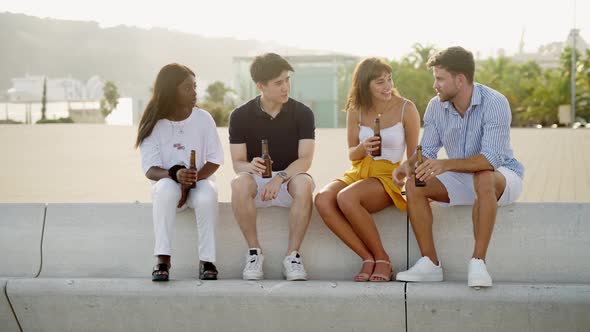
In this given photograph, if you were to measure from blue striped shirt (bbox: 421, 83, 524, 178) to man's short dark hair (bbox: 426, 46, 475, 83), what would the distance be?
14 centimetres

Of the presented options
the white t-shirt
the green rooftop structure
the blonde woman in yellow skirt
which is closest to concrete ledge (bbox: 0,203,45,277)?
the white t-shirt

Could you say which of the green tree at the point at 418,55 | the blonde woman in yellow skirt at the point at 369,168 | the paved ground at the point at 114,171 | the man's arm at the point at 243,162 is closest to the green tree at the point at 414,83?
the green tree at the point at 418,55

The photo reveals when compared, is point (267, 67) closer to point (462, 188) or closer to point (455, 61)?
point (455, 61)

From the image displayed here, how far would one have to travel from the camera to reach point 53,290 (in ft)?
22.9

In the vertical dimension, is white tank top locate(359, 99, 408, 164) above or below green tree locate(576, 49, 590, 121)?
above

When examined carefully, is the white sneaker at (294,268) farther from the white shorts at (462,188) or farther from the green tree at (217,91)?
the green tree at (217,91)

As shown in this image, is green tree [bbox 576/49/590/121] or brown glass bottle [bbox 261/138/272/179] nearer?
brown glass bottle [bbox 261/138/272/179]

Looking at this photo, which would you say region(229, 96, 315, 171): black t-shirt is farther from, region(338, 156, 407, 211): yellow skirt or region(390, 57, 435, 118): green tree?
region(390, 57, 435, 118): green tree

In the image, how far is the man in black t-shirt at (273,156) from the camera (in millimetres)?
7031

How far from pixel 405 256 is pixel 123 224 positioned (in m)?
2.07

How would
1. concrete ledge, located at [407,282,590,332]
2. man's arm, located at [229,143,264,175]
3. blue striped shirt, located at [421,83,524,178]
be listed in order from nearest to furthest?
concrete ledge, located at [407,282,590,332] → blue striped shirt, located at [421,83,524,178] → man's arm, located at [229,143,264,175]

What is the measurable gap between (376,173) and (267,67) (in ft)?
3.68

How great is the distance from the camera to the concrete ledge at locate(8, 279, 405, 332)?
655 cm

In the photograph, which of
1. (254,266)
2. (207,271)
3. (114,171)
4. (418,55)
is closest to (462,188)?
(254,266)
